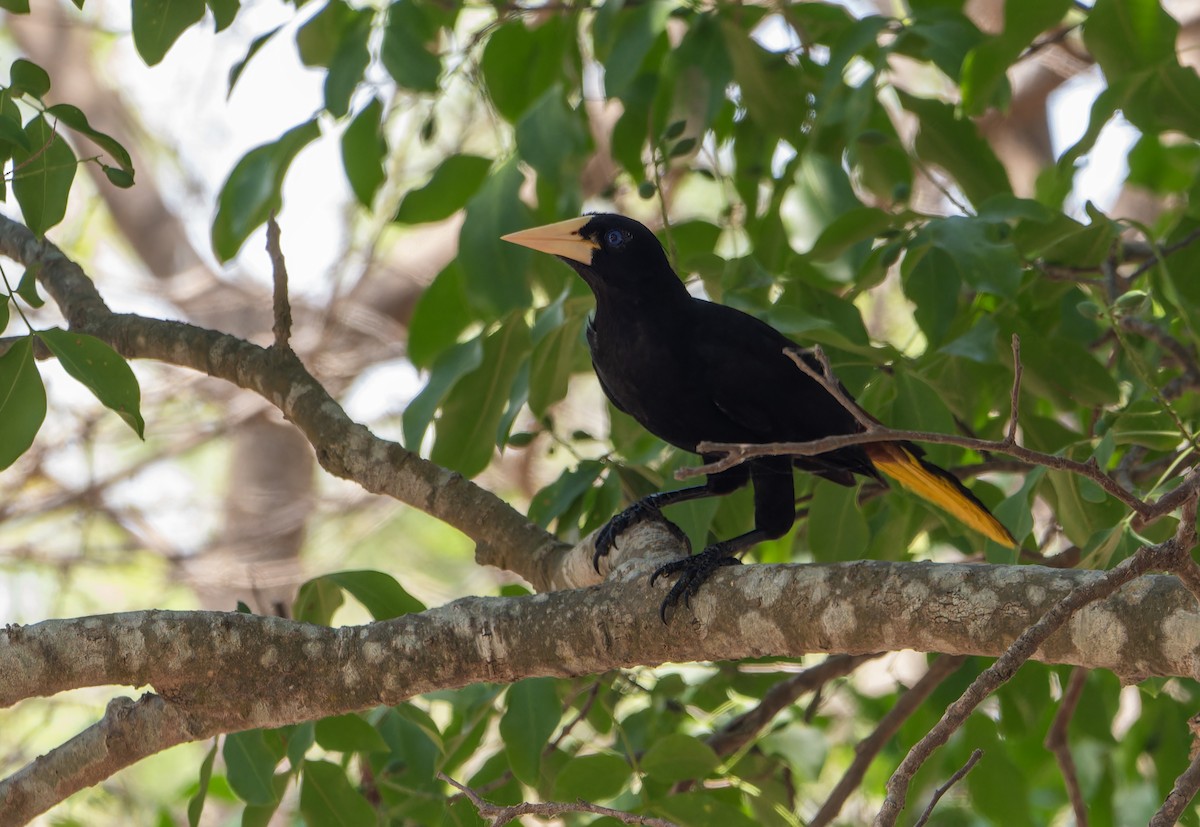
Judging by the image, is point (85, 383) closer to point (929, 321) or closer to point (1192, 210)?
point (929, 321)

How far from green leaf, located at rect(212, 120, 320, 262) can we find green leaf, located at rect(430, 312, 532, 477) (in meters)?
0.61

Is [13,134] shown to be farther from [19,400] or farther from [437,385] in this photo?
[437,385]

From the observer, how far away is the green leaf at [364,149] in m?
2.92

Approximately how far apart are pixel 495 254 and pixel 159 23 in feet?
2.70

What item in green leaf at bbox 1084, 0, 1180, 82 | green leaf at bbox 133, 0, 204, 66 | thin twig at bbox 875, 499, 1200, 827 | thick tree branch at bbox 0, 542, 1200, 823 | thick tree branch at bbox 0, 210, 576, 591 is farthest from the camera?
green leaf at bbox 1084, 0, 1180, 82

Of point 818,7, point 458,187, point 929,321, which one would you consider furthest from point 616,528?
point 818,7

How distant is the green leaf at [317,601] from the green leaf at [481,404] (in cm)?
45

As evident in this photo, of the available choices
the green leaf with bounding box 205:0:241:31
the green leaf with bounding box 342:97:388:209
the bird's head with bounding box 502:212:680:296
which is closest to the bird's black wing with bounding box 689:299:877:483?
the bird's head with bounding box 502:212:680:296

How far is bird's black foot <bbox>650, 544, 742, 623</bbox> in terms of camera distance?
192cm

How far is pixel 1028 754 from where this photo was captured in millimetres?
3277

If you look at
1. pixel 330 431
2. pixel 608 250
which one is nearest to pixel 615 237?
pixel 608 250

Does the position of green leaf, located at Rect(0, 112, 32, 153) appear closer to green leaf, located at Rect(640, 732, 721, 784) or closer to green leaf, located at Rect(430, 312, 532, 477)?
green leaf, located at Rect(430, 312, 532, 477)

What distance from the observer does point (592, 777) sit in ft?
7.55

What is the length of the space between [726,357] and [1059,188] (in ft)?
3.47
